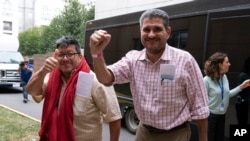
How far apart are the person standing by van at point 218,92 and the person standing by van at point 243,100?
12cm

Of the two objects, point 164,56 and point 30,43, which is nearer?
point 164,56

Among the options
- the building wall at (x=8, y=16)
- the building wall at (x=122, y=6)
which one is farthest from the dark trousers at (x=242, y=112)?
the building wall at (x=8, y=16)

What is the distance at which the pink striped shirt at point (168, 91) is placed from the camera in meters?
2.30

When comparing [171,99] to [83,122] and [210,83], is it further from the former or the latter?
[210,83]

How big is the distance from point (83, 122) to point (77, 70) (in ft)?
1.34

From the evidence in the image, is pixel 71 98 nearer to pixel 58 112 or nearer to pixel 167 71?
pixel 58 112

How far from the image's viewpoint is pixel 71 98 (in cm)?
271

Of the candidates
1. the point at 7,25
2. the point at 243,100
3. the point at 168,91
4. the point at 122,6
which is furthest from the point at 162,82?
the point at 7,25

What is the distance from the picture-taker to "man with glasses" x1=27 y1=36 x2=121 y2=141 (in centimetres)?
272

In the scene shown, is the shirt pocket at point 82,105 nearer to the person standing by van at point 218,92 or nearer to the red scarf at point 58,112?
the red scarf at point 58,112

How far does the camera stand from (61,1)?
9412cm

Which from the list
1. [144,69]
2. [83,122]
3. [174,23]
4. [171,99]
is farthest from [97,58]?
[174,23]

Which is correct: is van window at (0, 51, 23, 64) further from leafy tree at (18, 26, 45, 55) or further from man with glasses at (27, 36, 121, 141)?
leafy tree at (18, 26, 45, 55)

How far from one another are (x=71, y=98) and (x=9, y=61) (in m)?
16.0
